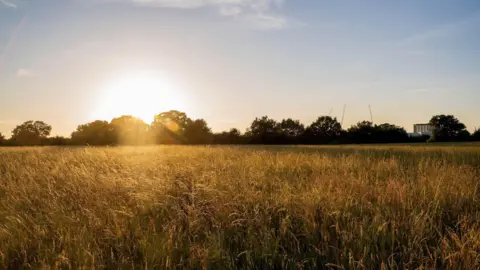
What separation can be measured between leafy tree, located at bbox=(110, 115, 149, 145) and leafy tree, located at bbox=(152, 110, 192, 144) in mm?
2126

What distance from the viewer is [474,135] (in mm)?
54812

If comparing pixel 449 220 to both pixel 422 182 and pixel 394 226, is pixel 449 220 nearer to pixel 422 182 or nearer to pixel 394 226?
pixel 394 226

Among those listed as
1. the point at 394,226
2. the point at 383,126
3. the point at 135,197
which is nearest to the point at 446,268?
the point at 394,226

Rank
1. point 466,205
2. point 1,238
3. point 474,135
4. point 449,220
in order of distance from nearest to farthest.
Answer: point 1,238 → point 449,220 → point 466,205 → point 474,135

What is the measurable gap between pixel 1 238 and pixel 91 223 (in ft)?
3.54

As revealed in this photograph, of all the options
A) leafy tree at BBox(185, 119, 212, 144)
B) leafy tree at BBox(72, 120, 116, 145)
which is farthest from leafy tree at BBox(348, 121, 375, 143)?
leafy tree at BBox(72, 120, 116, 145)

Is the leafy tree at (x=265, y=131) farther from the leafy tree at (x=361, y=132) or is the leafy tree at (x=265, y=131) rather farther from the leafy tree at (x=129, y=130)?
the leafy tree at (x=129, y=130)

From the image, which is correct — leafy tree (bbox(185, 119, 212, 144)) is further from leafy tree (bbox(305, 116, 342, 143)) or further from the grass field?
the grass field

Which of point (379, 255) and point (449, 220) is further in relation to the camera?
point (449, 220)

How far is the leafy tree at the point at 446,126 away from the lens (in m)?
62.5

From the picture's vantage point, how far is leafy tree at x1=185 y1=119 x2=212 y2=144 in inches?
2477

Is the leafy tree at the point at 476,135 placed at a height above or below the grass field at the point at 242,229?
above

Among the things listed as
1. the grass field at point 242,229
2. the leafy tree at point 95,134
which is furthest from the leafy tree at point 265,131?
the grass field at point 242,229

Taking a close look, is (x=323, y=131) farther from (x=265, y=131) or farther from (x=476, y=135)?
(x=476, y=135)
